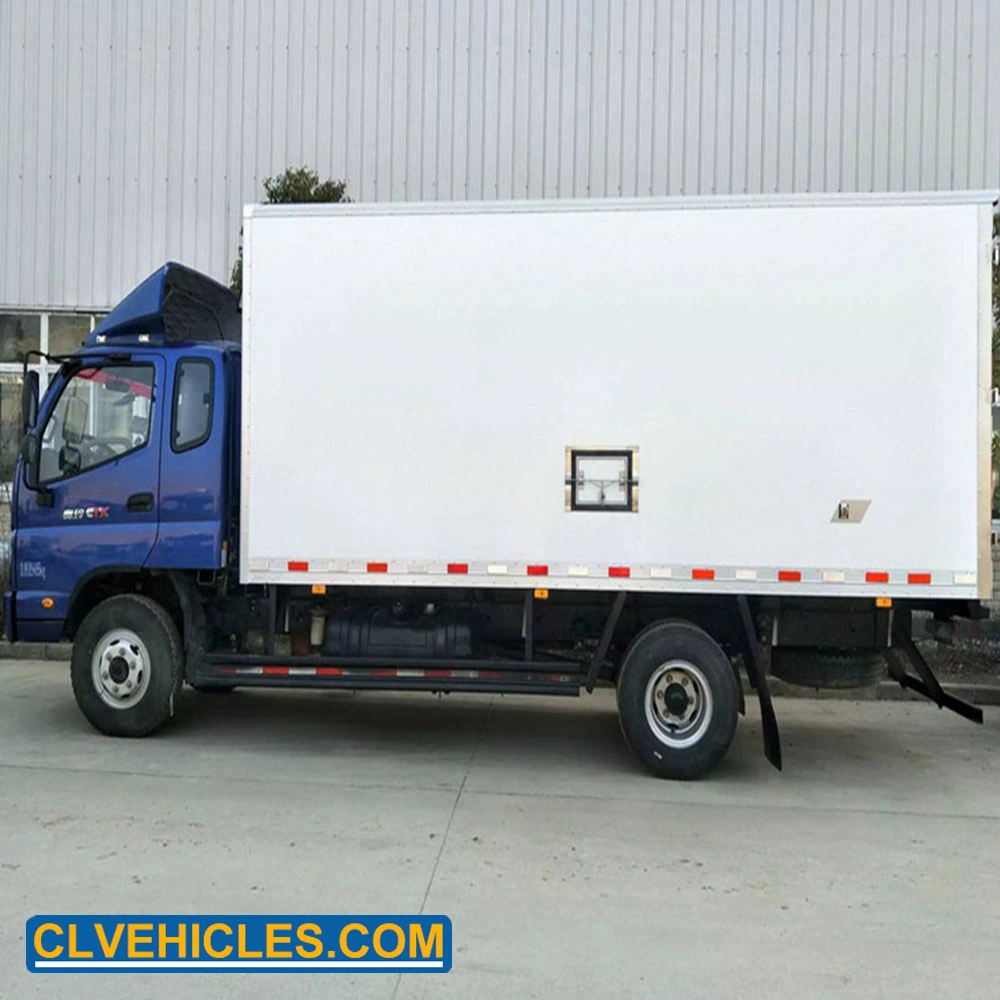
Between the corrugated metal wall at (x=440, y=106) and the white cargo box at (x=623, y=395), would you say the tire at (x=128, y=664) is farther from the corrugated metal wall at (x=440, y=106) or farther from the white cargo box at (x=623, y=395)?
the corrugated metal wall at (x=440, y=106)

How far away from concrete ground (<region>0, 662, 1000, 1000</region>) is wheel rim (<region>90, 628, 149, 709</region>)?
1.10ft

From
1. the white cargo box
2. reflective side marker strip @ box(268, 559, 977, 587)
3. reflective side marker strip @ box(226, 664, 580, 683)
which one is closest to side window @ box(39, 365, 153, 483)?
the white cargo box

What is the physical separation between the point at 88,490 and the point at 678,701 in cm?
416

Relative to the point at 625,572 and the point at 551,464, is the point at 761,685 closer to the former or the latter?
the point at 625,572

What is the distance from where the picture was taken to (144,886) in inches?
164

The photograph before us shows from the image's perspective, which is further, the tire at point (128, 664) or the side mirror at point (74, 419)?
the side mirror at point (74, 419)

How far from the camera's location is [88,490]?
651 cm

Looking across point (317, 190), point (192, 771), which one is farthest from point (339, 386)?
point (317, 190)

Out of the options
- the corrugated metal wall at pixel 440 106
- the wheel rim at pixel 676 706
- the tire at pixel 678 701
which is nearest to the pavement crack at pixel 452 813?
the tire at pixel 678 701

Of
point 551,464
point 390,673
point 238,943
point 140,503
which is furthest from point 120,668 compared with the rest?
point 551,464

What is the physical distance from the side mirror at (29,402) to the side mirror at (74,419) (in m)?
0.20

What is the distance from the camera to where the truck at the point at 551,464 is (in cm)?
568

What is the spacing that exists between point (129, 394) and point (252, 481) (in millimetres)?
1189

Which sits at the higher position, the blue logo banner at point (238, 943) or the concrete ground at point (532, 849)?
the concrete ground at point (532, 849)
